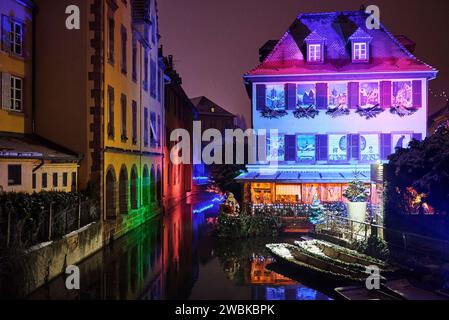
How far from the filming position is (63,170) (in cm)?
1948

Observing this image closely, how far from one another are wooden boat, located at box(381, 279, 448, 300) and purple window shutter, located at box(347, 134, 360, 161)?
16.5m

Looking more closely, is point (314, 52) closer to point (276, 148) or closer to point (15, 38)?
point (276, 148)

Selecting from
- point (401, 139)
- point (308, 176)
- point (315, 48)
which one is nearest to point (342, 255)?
point (308, 176)

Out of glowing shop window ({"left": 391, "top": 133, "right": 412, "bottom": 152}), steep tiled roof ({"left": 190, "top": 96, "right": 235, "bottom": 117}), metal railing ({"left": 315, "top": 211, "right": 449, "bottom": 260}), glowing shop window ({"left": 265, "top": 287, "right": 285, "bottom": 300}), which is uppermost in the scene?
steep tiled roof ({"left": 190, "top": 96, "right": 235, "bottom": 117})

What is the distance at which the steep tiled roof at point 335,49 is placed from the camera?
29391 mm

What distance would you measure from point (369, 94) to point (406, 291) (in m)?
18.8

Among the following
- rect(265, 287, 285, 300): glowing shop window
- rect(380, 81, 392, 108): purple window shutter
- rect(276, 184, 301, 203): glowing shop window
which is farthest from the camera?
rect(276, 184, 301, 203): glowing shop window

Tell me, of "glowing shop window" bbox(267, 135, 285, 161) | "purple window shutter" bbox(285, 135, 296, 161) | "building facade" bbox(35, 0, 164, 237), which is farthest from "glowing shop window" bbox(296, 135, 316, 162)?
"building facade" bbox(35, 0, 164, 237)

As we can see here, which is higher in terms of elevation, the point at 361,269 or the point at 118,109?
the point at 118,109

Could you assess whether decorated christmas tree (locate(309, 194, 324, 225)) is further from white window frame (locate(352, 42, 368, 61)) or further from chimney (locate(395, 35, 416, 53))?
chimney (locate(395, 35, 416, 53))

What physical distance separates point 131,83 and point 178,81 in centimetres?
1955

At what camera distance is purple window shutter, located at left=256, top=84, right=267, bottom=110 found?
29516 millimetres
